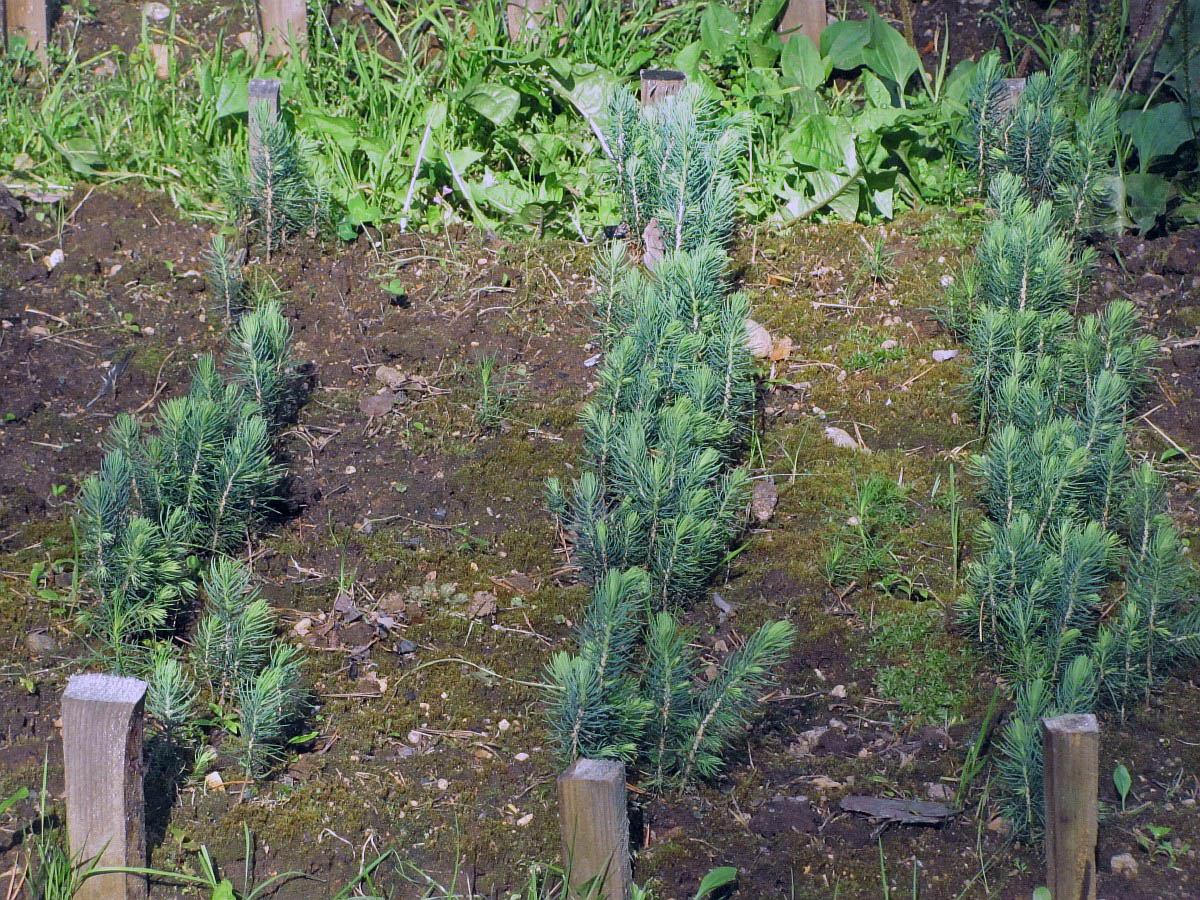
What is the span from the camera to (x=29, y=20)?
16.3 feet

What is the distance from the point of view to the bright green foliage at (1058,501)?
8.51ft

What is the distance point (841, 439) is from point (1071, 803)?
158cm

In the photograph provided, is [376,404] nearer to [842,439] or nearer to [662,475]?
[662,475]

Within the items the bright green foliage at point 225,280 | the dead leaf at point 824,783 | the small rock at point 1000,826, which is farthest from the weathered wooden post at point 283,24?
the small rock at point 1000,826

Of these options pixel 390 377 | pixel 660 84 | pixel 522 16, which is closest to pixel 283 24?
pixel 522 16

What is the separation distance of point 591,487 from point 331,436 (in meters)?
1.00

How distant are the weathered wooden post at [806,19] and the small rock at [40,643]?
3.60 meters

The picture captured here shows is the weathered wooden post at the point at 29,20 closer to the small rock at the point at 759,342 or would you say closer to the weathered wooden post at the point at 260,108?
the weathered wooden post at the point at 260,108

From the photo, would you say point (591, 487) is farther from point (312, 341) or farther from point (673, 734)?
point (312, 341)

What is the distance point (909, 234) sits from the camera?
4320 millimetres

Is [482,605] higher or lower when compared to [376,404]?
lower

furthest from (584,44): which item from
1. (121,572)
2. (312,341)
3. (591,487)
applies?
(121,572)

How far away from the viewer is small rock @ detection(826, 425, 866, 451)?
11.5ft

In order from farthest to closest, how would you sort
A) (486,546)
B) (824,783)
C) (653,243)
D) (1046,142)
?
(1046,142) → (653,243) → (486,546) → (824,783)
